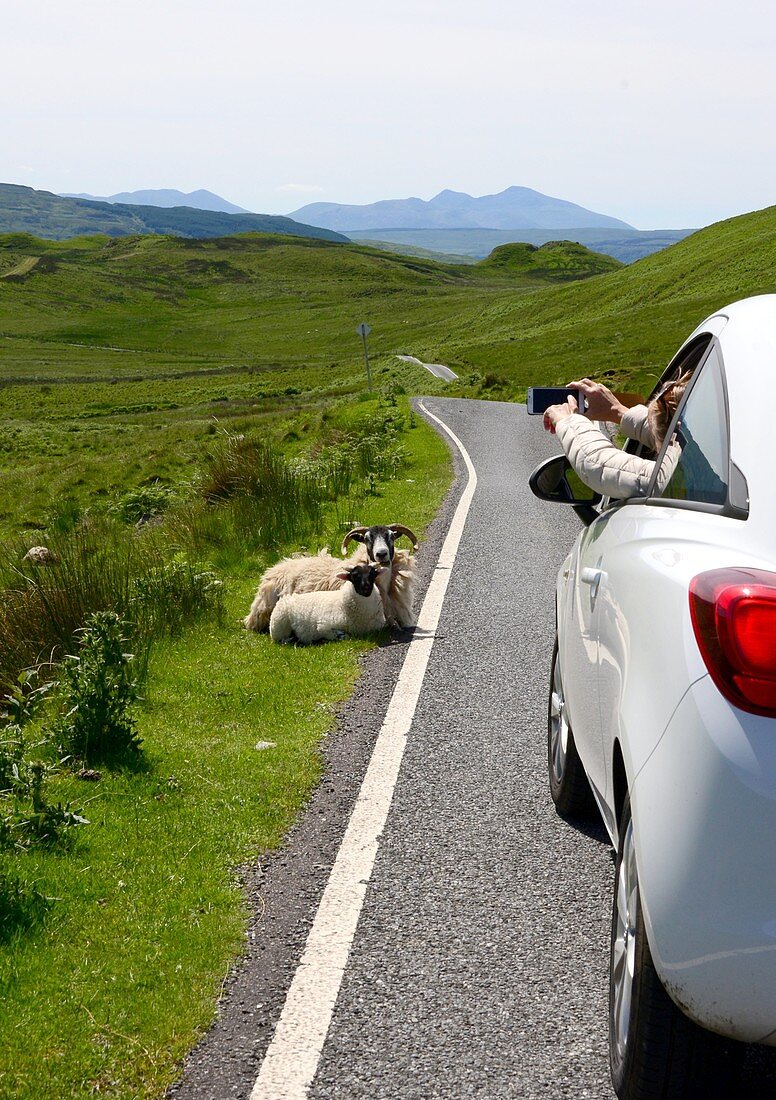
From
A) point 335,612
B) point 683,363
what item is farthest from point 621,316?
point 683,363

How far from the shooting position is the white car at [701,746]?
232cm

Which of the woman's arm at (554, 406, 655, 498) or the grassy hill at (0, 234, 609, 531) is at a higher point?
the woman's arm at (554, 406, 655, 498)

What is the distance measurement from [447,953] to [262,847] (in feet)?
4.19

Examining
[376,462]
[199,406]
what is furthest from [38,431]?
[376,462]

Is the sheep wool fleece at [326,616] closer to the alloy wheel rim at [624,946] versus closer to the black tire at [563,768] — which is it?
the black tire at [563,768]

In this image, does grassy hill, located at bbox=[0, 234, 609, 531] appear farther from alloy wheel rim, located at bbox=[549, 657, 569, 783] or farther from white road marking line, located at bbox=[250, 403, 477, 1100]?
alloy wheel rim, located at bbox=[549, 657, 569, 783]

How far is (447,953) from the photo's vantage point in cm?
390

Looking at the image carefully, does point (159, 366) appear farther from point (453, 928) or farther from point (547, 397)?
point (453, 928)

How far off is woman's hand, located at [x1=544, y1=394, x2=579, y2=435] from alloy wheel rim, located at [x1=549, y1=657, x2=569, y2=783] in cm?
113

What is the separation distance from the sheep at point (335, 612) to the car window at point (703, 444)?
17.2 ft

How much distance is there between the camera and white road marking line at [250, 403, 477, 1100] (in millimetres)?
Result: 3281

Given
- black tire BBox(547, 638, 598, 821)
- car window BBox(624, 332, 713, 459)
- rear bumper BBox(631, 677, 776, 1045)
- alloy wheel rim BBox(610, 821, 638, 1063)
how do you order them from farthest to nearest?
black tire BBox(547, 638, 598, 821) → car window BBox(624, 332, 713, 459) → alloy wheel rim BBox(610, 821, 638, 1063) → rear bumper BBox(631, 677, 776, 1045)

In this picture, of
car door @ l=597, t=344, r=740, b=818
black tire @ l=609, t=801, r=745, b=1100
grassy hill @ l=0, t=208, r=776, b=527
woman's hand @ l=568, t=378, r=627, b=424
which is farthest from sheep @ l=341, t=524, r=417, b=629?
grassy hill @ l=0, t=208, r=776, b=527

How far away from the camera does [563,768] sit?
4961 mm
